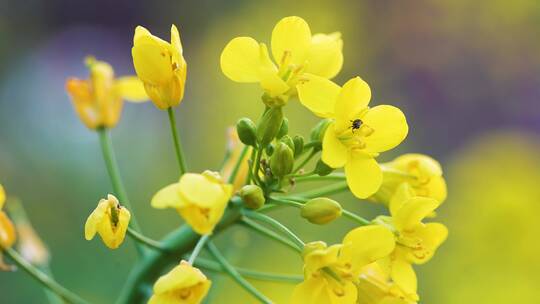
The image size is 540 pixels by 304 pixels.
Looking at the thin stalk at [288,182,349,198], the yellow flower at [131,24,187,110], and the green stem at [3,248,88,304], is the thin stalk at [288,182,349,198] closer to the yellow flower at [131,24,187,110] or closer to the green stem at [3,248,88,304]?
the yellow flower at [131,24,187,110]

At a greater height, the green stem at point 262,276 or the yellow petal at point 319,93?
the yellow petal at point 319,93

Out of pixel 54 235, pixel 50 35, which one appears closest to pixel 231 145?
pixel 54 235

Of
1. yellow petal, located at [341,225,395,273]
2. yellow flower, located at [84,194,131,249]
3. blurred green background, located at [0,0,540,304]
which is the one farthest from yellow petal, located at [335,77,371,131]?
blurred green background, located at [0,0,540,304]

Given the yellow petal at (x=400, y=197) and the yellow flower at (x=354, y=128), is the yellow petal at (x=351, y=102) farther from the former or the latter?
the yellow petal at (x=400, y=197)

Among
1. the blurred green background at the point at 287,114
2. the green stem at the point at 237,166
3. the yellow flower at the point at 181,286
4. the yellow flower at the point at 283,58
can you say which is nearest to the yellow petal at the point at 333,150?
the yellow flower at the point at 283,58

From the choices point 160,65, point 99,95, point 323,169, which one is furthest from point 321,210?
point 99,95

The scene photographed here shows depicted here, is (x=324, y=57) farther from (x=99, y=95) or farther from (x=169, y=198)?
(x=99, y=95)

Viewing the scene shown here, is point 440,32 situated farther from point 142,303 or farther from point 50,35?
point 142,303
